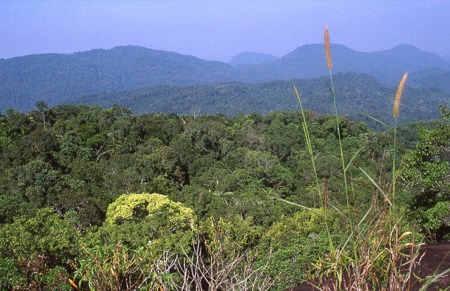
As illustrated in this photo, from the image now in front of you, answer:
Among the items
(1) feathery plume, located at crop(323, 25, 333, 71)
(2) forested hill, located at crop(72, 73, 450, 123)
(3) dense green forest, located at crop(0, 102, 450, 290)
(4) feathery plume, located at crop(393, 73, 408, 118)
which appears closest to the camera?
(4) feathery plume, located at crop(393, 73, 408, 118)

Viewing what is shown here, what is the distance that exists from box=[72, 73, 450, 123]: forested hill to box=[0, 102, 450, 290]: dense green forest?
300ft

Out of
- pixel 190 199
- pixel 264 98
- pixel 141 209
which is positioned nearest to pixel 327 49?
pixel 141 209

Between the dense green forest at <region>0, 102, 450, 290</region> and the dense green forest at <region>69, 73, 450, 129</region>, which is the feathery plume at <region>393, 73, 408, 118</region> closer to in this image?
the dense green forest at <region>0, 102, 450, 290</region>

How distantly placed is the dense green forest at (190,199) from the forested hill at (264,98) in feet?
300

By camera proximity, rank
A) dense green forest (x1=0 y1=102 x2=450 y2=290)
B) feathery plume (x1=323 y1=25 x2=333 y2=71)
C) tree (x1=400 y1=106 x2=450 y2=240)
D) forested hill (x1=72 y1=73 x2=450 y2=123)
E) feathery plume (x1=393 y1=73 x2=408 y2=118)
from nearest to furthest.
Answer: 1. feathery plume (x1=393 y1=73 x2=408 y2=118)
2. feathery plume (x1=323 y1=25 x2=333 y2=71)
3. dense green forest (x1=0 y1=102 x2=450 y2=290)
4. tree (x1=400 y1=106 x2=450 y2=240)
5. forested hill (x1=72 y1=73 x2=450 y2=123)

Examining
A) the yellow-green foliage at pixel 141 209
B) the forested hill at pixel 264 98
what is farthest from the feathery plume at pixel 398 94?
the forested hill at pixel 264 98

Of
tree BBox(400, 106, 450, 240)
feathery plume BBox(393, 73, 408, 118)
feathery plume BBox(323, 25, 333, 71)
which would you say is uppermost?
feathery plume BBox(323, 25, 333, 71)

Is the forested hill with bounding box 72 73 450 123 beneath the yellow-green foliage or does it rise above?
beneath

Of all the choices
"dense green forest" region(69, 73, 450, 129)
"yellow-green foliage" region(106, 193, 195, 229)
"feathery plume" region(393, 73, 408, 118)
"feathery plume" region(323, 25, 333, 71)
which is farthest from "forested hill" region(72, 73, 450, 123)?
"feathery plume" region(393, 73, 408, 118)

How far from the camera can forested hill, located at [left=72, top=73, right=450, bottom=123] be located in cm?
12525

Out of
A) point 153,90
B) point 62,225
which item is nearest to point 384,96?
point 153,90

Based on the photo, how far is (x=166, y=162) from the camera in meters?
19.9

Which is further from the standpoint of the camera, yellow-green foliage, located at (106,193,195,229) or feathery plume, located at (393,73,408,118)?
yellow-green foliage, located at (106,193,195,229)

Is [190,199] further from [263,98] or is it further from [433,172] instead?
[263,98]
